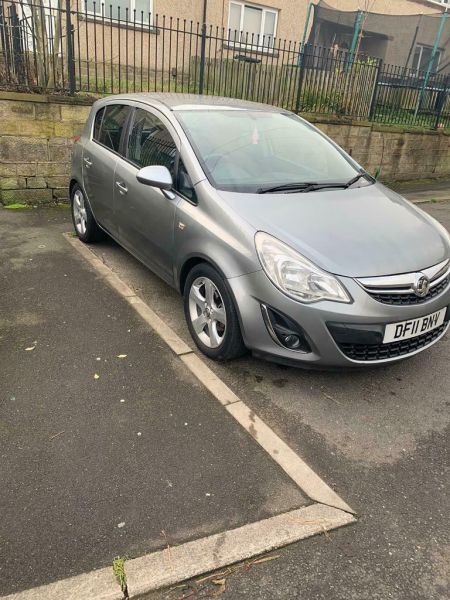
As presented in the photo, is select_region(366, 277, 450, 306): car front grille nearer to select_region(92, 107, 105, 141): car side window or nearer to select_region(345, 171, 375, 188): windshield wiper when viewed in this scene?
select_region(345, 171, 375, 188): windshield wiper

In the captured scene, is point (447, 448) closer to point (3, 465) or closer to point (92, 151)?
point (3, 465)

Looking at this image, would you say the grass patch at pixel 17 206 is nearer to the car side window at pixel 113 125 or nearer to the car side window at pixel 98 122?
the car side window at pixel 98 122

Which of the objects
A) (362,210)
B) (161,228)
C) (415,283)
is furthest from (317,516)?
(161,228)

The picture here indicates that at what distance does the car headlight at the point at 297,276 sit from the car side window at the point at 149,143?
46.1 inches

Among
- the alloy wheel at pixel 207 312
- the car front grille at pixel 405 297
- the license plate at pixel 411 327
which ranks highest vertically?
the car front grille at pixel 405 297

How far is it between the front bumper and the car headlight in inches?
1.4

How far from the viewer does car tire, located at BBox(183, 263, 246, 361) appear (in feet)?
9.89

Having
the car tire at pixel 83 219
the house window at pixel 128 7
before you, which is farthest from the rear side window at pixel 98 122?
the house window at pixel 128 7

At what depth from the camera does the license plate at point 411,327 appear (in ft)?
9.12

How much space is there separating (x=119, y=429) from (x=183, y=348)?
0.93m

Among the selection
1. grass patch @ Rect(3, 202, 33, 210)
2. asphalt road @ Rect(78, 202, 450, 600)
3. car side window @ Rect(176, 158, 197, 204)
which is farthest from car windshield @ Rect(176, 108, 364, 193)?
grass patch @ Rect(3, 202, 33, 210)

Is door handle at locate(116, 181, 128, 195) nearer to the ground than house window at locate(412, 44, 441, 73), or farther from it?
nearer to the ground

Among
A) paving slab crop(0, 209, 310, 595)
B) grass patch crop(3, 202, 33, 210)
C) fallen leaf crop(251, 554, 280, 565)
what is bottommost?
grass patch crop(3, 202, 33, 210)

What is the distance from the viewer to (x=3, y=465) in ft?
7.69
